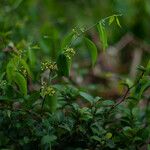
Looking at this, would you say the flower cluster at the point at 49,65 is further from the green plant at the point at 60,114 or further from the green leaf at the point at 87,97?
the green leaf at the point at 87,97

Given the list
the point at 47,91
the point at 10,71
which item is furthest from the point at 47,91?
the point at 10,71

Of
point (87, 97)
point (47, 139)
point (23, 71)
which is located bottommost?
point (47, 139)

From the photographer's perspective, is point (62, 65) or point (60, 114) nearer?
point (62, 65)

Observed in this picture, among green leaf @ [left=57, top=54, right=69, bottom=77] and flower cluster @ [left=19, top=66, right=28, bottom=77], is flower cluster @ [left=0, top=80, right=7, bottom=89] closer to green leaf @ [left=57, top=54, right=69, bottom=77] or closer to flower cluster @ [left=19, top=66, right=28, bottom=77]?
flower cluster @ [left=19, top=66, right=28, bottom=77]

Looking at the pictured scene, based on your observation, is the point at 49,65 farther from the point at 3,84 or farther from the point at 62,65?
the point at 3,84

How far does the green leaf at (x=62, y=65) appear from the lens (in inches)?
59.1

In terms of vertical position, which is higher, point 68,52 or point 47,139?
point 68,52

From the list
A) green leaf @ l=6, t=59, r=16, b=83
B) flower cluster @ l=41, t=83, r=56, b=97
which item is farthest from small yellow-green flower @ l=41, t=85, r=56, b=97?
green leaf @ l=6, t=59, r=16, b=83

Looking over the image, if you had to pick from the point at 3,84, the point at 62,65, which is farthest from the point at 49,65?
the point at 3,84

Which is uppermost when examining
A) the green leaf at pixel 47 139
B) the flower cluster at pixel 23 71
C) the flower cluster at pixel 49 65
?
the flower cluster at pixel 49 65

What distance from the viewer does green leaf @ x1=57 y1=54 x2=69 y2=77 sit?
1501 mm

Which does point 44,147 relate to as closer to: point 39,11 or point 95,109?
point 95,109

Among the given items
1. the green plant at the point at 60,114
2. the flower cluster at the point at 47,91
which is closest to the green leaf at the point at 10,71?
the green plant at the point at 60,114

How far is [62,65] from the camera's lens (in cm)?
151
